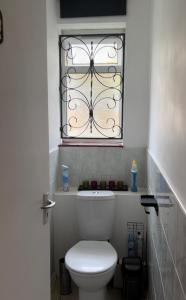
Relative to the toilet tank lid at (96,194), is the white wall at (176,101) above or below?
above

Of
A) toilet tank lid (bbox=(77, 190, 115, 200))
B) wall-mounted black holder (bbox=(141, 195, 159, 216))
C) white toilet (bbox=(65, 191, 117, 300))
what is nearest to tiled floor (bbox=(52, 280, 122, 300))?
white toilet (bbox=(65, 191, 117, 300))

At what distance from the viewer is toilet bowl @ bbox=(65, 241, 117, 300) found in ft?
5.77

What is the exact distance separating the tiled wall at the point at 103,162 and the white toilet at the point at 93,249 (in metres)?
0.26

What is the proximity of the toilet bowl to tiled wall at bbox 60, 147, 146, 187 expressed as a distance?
646 millimetres

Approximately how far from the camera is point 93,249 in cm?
203

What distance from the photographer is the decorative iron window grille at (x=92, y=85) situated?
98.6 inches

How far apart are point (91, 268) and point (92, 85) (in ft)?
5.02

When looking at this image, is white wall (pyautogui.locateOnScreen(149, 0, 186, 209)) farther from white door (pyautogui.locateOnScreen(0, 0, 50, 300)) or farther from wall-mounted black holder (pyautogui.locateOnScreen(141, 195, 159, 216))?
white door (pyautogui.locateOnScreen(0, 0, 50, 300))

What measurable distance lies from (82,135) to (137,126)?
0.51 m

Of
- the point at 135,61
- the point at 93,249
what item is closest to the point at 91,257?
the point at 93,249

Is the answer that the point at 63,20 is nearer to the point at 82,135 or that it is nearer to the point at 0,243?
the point at 82,135

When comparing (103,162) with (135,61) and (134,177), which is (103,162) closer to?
(134,177)

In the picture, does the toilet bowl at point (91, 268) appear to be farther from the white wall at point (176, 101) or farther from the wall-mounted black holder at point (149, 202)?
the white wall at point (176, 101)

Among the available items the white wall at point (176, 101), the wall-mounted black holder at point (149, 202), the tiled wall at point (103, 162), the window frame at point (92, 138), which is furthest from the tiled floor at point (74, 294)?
the white wall at point (176, 101)
